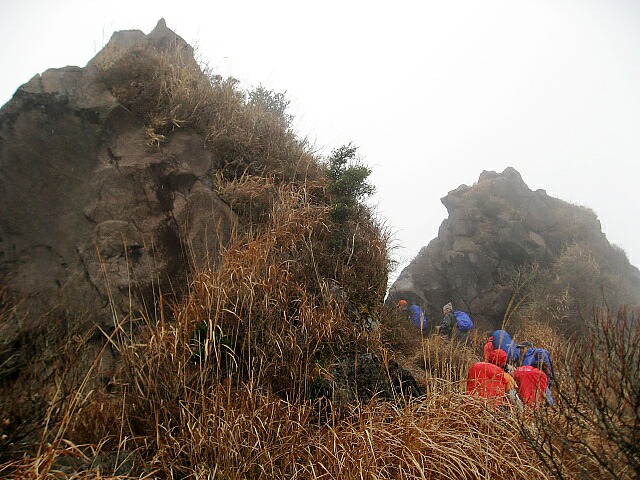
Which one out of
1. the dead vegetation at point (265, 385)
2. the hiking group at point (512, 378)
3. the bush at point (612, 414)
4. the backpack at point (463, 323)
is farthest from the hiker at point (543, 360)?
the backpack at point (463, 323)

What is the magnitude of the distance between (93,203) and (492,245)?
52.8ft

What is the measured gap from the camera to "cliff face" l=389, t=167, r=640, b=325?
51.9 feet

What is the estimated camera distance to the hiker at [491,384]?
2987 mm

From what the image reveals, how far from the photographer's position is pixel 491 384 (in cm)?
327

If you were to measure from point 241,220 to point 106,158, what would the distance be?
1818mm

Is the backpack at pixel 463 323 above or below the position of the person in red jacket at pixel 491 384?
above

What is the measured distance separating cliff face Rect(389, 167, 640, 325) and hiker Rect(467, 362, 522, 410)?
1251 cm

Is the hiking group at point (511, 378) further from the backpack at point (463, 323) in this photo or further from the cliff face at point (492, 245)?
the cliff face at point (492, 245)

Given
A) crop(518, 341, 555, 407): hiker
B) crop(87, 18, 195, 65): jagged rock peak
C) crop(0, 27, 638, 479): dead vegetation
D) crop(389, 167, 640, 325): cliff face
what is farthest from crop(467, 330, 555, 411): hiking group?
crop(389, 167, 640, 325): cliff face

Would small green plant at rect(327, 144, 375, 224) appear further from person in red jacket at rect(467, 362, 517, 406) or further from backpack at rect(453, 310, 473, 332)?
backpack at rect(453, 310, 473, 332)

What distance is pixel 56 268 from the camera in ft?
12.7

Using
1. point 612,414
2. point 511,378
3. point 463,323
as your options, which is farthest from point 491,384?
point 463,323

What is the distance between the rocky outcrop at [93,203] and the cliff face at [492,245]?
12.6 metres

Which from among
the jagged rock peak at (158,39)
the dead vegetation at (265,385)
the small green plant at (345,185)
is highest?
the jagged rock peak at (158,39)
